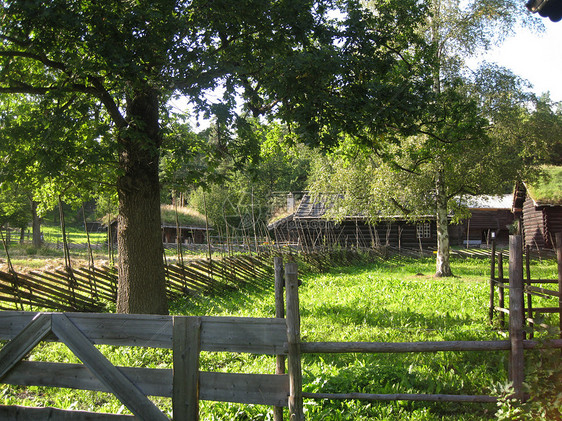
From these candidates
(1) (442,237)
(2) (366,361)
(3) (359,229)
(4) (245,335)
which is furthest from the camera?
(3) (359,229)

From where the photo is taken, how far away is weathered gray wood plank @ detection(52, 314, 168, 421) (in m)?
3.85

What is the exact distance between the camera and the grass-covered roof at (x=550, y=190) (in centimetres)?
2619

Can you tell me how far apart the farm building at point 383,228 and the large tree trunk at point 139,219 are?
69.0 ft

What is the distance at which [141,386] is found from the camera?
3.91 m

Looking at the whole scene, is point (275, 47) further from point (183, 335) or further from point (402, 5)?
point (183, 335)

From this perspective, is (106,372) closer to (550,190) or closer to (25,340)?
(25,340)

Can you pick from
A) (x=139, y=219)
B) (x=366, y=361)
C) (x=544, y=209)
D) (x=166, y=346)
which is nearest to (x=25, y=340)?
(x=166, y=346)

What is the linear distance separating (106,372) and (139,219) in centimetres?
464

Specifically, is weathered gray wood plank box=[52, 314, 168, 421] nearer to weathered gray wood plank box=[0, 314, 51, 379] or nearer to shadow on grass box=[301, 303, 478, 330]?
weathered gray wood plank box=[0, 314, 51, 379]

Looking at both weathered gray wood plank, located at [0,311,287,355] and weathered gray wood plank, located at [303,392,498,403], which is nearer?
weathered gray wood plank, located at [0,311,287,355]

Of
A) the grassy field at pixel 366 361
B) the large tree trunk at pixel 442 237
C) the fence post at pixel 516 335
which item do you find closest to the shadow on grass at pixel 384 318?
the grassy field at pixel 366 361

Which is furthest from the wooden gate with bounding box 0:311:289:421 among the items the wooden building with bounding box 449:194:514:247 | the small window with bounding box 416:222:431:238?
the wooden building with bounding box 449:194:514:247

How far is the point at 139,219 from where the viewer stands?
8.26m

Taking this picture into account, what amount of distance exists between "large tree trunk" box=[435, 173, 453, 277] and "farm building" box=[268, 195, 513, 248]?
28.5 feet
